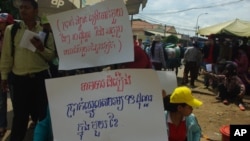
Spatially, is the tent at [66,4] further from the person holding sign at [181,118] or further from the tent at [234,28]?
the tent at [234,28]

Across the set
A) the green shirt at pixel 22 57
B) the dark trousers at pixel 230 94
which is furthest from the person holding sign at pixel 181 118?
the dark trousers at pixel 230 94

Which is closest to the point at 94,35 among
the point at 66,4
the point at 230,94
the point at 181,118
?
the point at 181,118

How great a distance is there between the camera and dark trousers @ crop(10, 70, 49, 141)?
3.44 metres

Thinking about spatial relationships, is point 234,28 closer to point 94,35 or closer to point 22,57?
point 22,57

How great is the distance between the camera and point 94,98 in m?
2.17

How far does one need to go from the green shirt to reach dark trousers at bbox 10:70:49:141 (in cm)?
7

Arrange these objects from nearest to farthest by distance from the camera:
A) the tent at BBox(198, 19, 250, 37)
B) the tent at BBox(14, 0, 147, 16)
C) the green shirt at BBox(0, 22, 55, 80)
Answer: the green shirt at BBox(0, 22, 55, 80)
the tent at BBox(14, 0, 147, 16)
the tent at BBox(198, 19, 250, 37)

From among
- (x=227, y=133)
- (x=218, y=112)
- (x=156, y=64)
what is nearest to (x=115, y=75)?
(x=227, y=133)

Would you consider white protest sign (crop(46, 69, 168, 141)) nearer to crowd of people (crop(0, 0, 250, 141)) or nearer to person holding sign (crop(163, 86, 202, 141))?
crowd of people (crop(0, 0, 250, 141))

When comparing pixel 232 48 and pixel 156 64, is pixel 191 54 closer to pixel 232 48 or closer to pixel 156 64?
pixel 232 48

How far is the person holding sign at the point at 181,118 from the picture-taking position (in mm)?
2895

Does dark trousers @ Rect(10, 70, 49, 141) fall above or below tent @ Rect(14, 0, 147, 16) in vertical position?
below

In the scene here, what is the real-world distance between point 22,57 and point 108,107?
1547 mm

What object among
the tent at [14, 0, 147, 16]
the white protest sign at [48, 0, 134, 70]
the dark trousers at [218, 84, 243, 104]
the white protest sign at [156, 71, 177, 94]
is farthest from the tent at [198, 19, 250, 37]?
the white protest sign at [48, 0, 134, 70]
